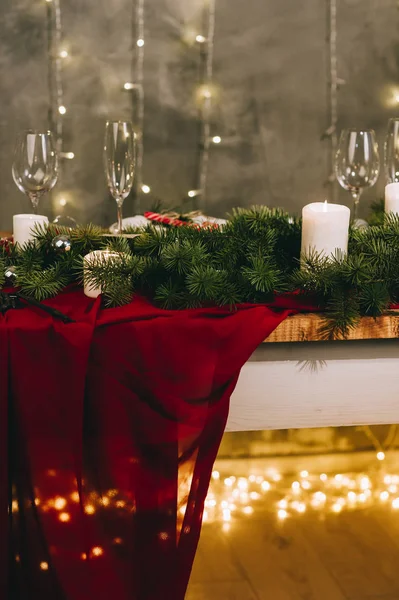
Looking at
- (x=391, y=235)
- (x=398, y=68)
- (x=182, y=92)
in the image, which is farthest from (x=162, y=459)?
(x=398, y=68)

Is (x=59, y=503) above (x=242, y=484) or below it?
above

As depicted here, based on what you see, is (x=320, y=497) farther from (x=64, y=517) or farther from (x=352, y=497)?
(x=64, y=517)

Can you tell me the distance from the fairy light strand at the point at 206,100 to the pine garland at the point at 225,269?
5.99ft

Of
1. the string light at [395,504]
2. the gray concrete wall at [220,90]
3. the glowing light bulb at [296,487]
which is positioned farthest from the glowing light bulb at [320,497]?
the gray concrete wall at [220,90]

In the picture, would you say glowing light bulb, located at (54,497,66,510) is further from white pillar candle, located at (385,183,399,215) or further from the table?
white pillar candle, located at (385,183,399,215)

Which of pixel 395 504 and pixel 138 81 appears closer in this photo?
pixel 395 504

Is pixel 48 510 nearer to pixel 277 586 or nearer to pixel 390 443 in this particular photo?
pixel 277 586

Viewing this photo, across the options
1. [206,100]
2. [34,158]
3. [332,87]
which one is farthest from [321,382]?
[332,87]

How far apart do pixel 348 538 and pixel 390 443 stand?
473 mm

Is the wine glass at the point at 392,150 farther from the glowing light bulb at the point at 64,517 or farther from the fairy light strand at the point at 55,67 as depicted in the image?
the fairy light strand at the point at 55,67

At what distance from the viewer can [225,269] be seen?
3.44 feet

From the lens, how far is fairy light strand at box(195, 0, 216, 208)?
286 cm

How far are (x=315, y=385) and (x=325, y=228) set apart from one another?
23 centimetres

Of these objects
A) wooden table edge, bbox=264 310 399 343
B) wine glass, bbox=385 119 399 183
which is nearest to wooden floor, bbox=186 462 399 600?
wooden table edge, bbox=264 310 399 343
